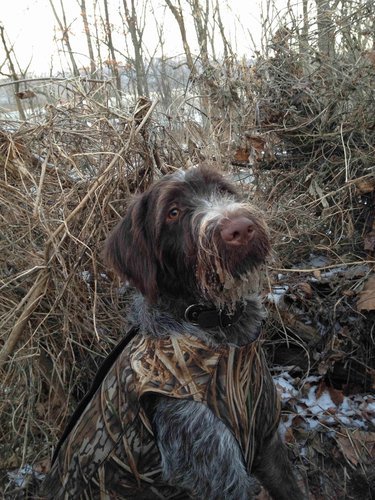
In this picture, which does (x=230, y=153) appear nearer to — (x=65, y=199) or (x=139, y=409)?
(x=65, y=199)

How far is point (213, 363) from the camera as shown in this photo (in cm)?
184

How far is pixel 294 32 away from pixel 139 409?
141 inches

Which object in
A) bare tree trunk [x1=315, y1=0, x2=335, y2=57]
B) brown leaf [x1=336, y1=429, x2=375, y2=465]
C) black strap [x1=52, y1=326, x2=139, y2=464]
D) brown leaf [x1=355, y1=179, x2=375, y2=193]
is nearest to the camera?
black strap [x1=52, y1=326, x2=139, y2=464]

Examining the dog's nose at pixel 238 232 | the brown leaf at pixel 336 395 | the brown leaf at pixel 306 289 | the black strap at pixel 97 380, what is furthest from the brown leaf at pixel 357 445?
the dog's nose at pixel 238 232

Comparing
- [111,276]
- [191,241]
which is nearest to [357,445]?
[191,241]

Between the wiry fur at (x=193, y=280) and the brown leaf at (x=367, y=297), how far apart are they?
0.97 meters

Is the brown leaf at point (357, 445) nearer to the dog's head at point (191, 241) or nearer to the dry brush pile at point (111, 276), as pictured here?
the dry brush pile at point (111, 276)

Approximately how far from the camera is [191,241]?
1887 millimetres

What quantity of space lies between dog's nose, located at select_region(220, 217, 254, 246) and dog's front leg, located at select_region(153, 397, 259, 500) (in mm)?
685

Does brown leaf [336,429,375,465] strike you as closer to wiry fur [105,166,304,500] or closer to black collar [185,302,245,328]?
wiry fur [105,166,304,500]

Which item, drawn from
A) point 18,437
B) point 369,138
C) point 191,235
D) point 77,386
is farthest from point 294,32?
point 18,437

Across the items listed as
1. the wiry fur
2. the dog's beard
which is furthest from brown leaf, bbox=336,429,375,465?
the dog's beard

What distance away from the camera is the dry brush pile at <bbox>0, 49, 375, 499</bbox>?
2.71 metres

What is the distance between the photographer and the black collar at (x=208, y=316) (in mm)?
1976
